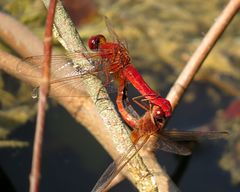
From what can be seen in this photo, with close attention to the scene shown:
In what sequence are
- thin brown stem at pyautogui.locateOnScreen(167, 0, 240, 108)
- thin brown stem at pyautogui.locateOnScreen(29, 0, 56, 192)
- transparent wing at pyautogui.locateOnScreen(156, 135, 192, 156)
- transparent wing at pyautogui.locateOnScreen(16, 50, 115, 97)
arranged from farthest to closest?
thin brown stem at pyautogui.locateOnScreen(167, 0, 240, 108) < transparent wing at pyautogui.locateOnScreen(156, 135, 192, 156) < transparent wing at pyautogui.locateOnScreen(16, 50, 115, 97) < thin brown stem at pyautogui.locateOnScreen(29, 0, 56, 192)

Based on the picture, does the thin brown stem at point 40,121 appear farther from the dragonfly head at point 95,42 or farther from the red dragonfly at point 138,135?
the dragonfly head at point 95,42

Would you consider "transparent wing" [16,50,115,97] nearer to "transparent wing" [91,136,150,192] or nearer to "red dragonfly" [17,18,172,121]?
"red dragonfly" [17,18,172,121]

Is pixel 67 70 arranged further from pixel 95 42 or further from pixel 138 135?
pixel 138 135

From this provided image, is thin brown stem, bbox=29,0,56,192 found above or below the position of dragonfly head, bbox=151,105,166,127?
above

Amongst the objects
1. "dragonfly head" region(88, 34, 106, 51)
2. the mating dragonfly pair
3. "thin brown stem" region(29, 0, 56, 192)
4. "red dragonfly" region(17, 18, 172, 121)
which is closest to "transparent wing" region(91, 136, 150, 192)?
the mating dragonfly pair

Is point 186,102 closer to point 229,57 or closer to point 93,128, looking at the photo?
point 229,57

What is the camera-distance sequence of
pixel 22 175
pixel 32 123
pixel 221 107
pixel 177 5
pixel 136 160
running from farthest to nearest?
pixel 177 5 < pixel 221 107 < pixel 32 123 < pixel 22 175 < pixel 136 160

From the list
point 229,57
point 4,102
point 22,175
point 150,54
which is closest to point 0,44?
point 4,102
